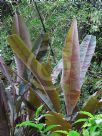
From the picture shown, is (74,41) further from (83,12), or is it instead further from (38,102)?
(83,12)

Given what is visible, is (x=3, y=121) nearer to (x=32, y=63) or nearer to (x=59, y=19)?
(x=32, y=63)

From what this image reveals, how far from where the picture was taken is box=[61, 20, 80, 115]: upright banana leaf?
1.42m

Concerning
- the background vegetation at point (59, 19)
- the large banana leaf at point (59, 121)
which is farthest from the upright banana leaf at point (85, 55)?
the background vegetation at point (59, 19)

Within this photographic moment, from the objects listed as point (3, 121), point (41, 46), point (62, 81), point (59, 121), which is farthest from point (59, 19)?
point (59, 121)

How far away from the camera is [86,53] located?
1.66m

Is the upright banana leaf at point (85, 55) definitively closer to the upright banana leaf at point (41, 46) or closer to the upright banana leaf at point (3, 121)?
the upright banana leaf at point (41, 46)

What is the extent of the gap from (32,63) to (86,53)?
40 centimetres

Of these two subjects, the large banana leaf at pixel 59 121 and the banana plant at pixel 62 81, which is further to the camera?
the banana plant at pixel 62 81

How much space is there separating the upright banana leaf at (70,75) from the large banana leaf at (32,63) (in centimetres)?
6

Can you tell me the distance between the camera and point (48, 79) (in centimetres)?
141

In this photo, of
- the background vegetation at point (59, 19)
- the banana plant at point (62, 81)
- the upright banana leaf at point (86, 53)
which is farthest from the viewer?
the background vegetation at point (59, 19)

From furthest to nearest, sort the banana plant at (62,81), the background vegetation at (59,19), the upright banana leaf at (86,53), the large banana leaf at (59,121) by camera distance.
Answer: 1. the background vegetation at (59,19)
2. the upright banana leaf at (86,53)
3. the banana plant at (62,81)
4. the large banana leaf at (59,121)

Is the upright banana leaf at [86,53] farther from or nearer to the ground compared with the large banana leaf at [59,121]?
farther from the ground

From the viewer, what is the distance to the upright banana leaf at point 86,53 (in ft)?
5.15
